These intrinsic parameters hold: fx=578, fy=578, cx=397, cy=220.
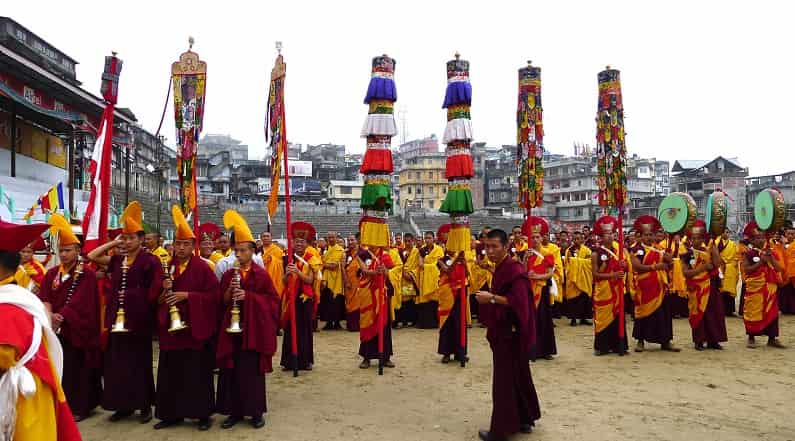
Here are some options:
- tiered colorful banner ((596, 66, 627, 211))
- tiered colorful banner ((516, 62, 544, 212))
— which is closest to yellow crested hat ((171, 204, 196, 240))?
tiered colorful banner ((516, 62, 544, 212))

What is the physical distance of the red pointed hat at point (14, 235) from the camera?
9.61 ft

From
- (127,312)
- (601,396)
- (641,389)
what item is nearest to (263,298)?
(127,312)

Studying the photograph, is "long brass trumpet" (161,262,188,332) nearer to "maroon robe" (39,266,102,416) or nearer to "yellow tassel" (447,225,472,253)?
"maroon robe" (39,266,102,416)

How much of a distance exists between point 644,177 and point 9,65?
66698mm

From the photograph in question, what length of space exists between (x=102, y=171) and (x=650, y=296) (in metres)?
7.92

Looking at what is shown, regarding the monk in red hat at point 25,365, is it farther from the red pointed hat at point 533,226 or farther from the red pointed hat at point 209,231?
the red pointed hat at point 209,231

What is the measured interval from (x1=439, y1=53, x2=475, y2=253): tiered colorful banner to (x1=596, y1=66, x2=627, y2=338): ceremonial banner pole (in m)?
2.54

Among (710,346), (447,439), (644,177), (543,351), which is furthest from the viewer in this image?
(644,177)

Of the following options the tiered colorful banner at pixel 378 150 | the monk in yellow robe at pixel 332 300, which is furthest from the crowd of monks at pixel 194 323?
the monk in yellow robe at pixel 332 300

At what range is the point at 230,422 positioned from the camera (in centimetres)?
569

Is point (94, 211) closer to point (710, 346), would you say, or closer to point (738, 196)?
point (710, 346)

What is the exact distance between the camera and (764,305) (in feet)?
30.2

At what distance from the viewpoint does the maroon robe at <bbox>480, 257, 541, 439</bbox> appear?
511 centimetres

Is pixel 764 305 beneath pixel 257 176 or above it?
beneath
